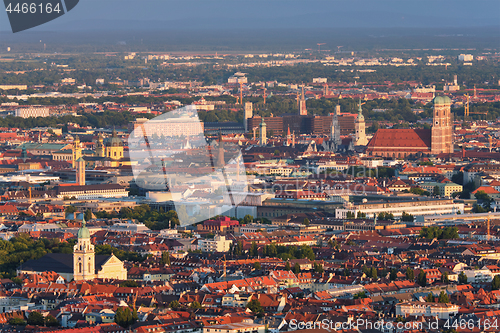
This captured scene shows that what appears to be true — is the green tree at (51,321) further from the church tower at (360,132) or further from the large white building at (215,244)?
the church tower at (360,132)

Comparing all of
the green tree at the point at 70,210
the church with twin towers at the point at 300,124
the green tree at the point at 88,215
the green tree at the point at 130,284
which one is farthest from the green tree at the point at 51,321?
the church with twin towers at the point at 300,124

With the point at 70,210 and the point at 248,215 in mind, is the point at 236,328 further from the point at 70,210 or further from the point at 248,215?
the point at 70,210

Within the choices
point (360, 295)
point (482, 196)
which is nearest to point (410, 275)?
point (360, 295)

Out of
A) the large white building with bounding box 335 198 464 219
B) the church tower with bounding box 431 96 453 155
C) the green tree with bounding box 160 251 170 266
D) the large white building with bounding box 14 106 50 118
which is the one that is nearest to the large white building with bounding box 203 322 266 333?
the green tree with bounding box 160 251 170 266

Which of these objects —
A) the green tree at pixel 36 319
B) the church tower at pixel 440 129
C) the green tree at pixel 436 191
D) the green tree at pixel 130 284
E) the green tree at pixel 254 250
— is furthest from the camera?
the church tower at pixel 440 129

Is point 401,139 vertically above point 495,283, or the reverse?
point 495,283

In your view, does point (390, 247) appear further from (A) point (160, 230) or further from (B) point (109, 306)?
(B) point (109, 306)

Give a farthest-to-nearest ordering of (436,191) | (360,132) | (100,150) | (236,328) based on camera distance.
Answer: (360,132) → (100,150) → (436,191) → (236,328)
